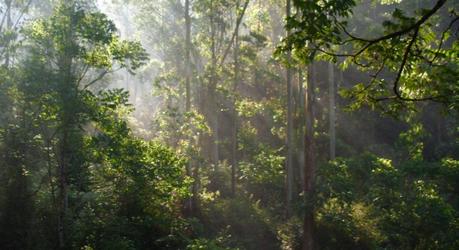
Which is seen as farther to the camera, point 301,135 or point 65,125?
point 301,135

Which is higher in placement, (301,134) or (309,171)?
(301,134)

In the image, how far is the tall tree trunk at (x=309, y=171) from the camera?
44.2 ft

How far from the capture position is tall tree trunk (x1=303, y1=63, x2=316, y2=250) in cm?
1348

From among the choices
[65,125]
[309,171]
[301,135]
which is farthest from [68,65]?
[301,135]

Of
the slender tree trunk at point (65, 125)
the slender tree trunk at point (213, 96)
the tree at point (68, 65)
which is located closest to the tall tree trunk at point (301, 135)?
the slender tree trunk at point (213, 96)

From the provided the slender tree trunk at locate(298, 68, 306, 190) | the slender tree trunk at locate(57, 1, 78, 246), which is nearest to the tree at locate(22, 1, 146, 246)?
the slender tree trunk at locate(57, 1, 78, 246)

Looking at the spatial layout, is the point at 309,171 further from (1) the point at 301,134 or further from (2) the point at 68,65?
(2) the point at 68,65

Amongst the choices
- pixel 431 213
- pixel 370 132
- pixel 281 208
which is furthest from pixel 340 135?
pixel 431 213

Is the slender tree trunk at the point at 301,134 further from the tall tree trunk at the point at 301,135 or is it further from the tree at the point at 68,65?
the tree at the point at 68,65

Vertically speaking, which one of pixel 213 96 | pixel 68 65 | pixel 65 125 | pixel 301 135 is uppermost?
pixel 213 96

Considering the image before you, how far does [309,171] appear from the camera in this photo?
13750 millimetres

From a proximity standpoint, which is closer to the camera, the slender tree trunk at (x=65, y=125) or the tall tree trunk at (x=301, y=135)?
the slender tree trunk at (x=65, y=125)

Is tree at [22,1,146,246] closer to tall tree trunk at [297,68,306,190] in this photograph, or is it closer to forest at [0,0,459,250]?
forest at [0,0,459,250]

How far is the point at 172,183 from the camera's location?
438 inches
